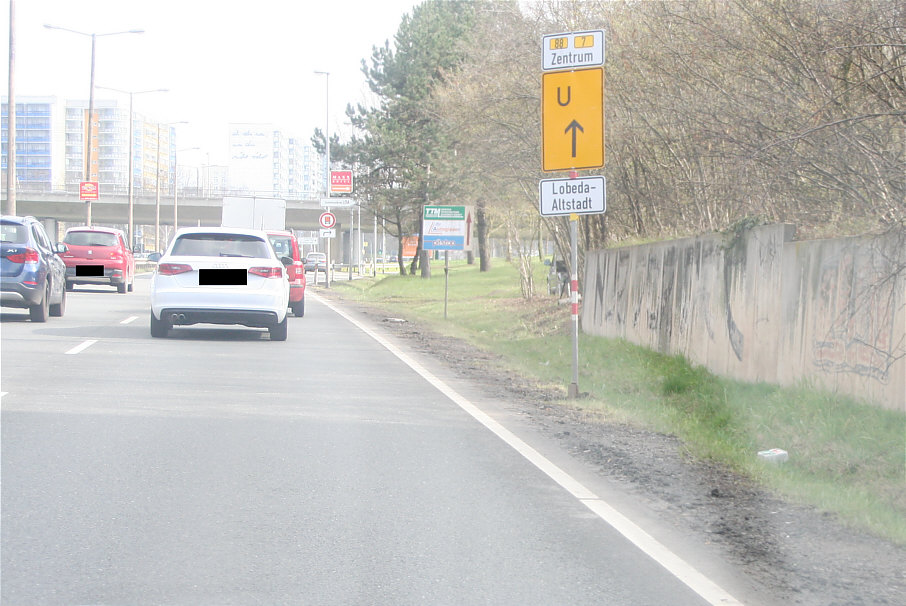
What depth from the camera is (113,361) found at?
13328 millimetres

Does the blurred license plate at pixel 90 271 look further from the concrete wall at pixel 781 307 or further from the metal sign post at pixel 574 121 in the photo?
the metal sign post at pixel 574 121

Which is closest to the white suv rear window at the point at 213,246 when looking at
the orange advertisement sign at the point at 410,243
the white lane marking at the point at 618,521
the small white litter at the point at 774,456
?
the white lane marking at the point at 618,521

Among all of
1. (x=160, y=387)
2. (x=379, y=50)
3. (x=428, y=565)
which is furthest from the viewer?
(x=379, y=50)

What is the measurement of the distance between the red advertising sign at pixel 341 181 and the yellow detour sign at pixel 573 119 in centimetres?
3348

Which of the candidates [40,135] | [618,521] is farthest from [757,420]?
[40,135]

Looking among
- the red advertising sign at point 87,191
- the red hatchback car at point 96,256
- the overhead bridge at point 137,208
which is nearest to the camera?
the red hatchback car at point 96,256

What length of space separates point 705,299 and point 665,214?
496 centimetres

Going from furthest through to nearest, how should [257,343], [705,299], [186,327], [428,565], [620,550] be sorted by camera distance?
1. [186,327]
2. [257,343]
3. [705,299]
4. [620,550]
5. [428,565]

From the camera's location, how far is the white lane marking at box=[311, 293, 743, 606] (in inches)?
194

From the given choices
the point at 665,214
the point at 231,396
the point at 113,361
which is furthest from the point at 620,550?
the point at 665,214

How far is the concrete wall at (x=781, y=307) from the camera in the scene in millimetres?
8805

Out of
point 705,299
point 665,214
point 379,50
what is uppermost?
point 379,50

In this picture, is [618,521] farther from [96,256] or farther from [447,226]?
[96,256]

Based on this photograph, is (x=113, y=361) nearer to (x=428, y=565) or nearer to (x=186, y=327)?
(x=186, y=327)
